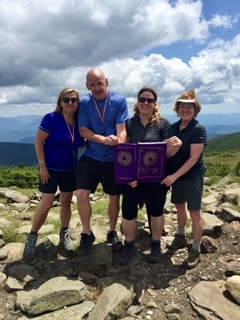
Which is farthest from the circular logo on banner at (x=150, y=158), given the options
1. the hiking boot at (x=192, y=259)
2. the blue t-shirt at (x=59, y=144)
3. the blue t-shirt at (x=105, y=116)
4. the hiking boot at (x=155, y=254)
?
the hiking boot at (x=192, y=259)

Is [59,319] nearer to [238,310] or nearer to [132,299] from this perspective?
[132,299]

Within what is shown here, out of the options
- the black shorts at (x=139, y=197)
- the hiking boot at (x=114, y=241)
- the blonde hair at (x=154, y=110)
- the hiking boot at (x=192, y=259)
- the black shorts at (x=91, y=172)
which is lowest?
the hiking boot at (x=192, y=259)

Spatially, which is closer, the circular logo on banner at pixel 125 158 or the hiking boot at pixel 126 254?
the circular logo on banner at pixel 125 158

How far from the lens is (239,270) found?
6.56 m

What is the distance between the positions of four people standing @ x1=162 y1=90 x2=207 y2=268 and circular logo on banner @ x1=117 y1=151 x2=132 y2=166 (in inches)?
31.3

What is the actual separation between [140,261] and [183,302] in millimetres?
1356

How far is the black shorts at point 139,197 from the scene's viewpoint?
21.6 ft

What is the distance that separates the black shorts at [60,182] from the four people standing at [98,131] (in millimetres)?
354

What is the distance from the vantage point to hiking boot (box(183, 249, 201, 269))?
676 cm

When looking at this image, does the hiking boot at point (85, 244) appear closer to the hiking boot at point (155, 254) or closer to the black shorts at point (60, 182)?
the black shorts at point (60, 182)

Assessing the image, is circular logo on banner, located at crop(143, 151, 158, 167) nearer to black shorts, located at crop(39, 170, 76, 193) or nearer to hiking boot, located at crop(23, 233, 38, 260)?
black shorts, located at crop(39, 170, 76, 193)

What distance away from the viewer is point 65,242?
7.41 metres

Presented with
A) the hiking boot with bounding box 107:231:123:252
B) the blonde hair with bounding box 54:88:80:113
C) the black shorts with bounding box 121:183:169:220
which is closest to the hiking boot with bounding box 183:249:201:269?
the black shorts with bounding box 121:183:169:220

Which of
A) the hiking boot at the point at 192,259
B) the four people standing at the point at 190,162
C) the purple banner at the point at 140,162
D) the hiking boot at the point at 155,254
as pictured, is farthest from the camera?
the hiking boot at the point at 155,254
